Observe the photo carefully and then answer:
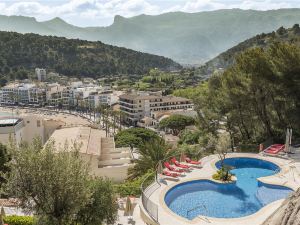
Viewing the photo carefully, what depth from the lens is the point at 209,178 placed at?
21.8m

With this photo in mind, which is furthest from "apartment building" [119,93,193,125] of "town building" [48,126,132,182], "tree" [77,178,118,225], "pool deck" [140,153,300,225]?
"tree" [77,178,118,225]

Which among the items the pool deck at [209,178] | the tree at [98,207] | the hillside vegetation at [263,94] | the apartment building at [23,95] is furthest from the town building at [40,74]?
the tree at [98,207]

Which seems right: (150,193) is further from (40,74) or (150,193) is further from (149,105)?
(40,74)

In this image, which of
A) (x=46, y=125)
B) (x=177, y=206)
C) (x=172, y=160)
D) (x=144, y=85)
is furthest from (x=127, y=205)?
(x=144, y=85)

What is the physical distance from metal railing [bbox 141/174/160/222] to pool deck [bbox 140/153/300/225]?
9.0 inches

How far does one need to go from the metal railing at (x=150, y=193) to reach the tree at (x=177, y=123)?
160ft

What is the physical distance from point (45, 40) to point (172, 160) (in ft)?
586

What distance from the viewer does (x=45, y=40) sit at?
620 ft

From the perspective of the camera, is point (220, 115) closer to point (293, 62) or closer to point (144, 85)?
point (293, 62)

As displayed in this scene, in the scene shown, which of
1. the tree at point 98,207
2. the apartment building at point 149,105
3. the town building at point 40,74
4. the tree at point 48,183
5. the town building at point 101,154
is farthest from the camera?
the town building at point 40,74

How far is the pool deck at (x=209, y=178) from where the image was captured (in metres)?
16.1

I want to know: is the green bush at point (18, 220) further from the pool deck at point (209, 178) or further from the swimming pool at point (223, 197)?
the swimming pool at point (223, 197)

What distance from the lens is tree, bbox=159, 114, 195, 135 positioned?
2749 inches

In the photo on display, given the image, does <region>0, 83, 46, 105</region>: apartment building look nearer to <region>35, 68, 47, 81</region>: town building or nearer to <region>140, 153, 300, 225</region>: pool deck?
<region>35, 68, 47, 81</region>: town building
